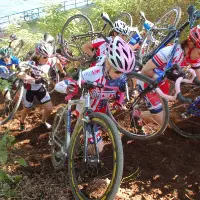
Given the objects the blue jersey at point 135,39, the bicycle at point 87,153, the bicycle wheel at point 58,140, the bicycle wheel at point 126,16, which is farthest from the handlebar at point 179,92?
the bicycle wheel at point 126,16

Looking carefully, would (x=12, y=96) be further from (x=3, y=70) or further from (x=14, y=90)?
(x=3, y=70)

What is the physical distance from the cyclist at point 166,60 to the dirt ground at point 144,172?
584 millimetres

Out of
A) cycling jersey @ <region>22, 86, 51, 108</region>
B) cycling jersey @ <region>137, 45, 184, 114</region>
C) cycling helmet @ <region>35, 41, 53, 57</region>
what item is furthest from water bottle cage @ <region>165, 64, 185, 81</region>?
cycling jersey @ <region>22, 86, 51, 108</region>

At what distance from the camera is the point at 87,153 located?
3.25 meters

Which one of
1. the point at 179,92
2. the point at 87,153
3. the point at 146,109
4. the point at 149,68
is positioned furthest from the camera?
the point at 146,109

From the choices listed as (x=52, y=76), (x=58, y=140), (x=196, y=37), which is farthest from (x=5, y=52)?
(x=196, y=37)

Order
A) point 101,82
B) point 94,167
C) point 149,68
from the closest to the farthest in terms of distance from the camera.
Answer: point 101,82
point 94,167
point 149,68

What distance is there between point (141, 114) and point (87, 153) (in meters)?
1.74

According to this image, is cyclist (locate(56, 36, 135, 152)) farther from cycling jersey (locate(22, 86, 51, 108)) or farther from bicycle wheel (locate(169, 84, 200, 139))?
cycling jersey (locate(22, 86, 51, 108))

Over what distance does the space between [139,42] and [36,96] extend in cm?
270

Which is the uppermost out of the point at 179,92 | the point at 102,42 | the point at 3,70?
the point at 102,42

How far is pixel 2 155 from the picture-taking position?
3396 mm

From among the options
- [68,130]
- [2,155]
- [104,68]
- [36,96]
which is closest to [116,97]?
[104,68]

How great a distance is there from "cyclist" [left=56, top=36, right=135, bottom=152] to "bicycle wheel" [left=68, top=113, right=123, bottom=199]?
0.76ft
